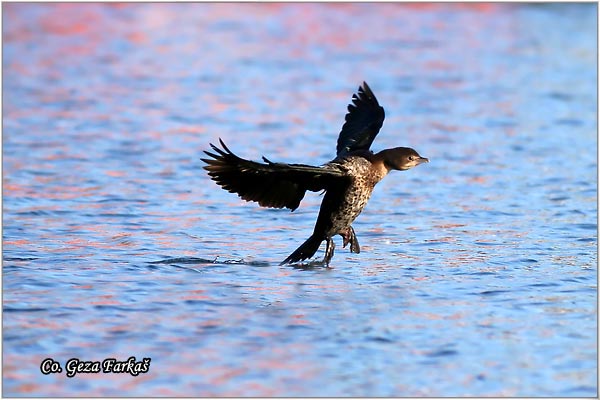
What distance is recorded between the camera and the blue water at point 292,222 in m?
6.61

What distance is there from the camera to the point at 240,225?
10.4 m

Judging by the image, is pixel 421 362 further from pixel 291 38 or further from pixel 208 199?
pixel 291 38

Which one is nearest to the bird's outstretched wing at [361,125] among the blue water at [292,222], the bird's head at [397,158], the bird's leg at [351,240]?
the bird's head at [397,158]

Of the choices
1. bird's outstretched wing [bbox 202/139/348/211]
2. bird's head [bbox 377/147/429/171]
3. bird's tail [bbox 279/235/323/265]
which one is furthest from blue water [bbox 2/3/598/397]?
bird's head [bbox 377/147/429/171]

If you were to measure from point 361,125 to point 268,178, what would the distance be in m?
1.63

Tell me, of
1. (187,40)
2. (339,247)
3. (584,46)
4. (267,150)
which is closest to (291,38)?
(187,40)

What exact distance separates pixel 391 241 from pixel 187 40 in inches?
510

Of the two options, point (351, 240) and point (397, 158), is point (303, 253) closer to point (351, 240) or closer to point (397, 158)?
point (351, 240)

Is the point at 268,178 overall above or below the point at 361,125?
below

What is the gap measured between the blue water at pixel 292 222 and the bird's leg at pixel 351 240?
122 mm

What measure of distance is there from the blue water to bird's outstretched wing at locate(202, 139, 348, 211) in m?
0.59

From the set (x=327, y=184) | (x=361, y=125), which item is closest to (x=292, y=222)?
(x=361, y=125)

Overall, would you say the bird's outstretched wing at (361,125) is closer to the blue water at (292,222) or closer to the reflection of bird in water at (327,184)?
the reflection of bird in water at (327,184)

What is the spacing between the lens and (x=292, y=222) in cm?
1058
